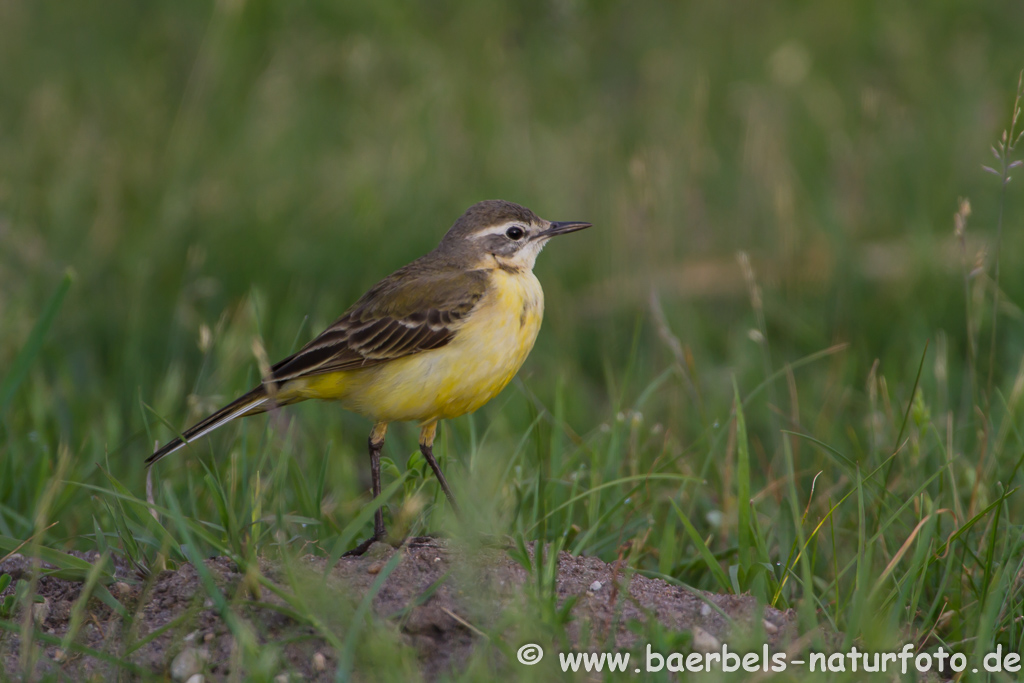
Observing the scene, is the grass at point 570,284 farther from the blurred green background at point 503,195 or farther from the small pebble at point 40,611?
the small pebble at point 40,611

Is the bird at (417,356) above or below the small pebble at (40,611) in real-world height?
above

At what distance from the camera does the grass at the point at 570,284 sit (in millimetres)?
4418

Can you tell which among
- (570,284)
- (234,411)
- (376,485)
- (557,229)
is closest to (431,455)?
(376,485)

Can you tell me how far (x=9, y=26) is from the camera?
1277 centimetres

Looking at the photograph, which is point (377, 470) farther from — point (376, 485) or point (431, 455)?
point (431, 455)

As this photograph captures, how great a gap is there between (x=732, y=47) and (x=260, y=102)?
6.18 metres

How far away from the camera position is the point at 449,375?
4762mm

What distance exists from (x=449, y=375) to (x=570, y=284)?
4.37 m

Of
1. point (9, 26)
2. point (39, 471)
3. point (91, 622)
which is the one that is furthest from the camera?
point (9, 26)

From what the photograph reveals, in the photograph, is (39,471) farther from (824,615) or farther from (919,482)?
(919,482)

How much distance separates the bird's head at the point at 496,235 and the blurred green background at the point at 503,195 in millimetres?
745

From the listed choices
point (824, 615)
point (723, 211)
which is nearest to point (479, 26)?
point (723, 211)

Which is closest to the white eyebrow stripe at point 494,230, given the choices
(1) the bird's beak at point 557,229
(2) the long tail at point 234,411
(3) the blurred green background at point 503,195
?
(1) the bird's beak at point 557,229

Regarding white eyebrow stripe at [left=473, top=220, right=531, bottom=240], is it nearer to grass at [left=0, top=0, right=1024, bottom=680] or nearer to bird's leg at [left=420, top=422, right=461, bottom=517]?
grass at [left=0, top=0, right=1024, bottom=680]
